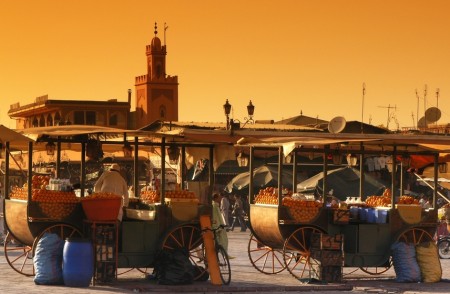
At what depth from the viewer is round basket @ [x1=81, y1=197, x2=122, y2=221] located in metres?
16.9

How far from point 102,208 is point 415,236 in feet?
16.8

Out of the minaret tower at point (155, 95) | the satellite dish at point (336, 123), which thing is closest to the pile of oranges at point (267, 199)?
the satellite dish at point (336, 123)

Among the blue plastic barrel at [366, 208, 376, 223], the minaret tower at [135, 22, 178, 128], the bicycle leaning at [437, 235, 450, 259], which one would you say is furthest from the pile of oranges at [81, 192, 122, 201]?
the minaret tower at [135, 22, 178, 128]

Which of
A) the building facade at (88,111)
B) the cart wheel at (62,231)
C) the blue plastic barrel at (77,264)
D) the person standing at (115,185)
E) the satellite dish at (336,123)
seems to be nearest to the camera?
the blue plastic barrel at (77,264)

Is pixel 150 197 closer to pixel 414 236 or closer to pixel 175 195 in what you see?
pixel 175 195

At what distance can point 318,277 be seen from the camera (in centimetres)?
1767

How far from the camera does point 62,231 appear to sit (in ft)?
56.3

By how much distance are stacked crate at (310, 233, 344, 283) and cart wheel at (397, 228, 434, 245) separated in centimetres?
129

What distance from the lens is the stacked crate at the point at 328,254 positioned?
58.0 feet

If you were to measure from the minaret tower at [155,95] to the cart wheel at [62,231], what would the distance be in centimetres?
7399

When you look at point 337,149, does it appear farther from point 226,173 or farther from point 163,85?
point 163,85

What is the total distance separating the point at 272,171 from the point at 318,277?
80.4ft

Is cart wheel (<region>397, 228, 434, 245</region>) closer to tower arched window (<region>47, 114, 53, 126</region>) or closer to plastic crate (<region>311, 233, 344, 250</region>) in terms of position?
plastic crate (<region>311, 233, 344, 250</region>)

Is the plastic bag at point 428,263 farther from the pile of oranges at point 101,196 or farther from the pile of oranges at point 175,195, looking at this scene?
the pile of oranges at point 101,196
